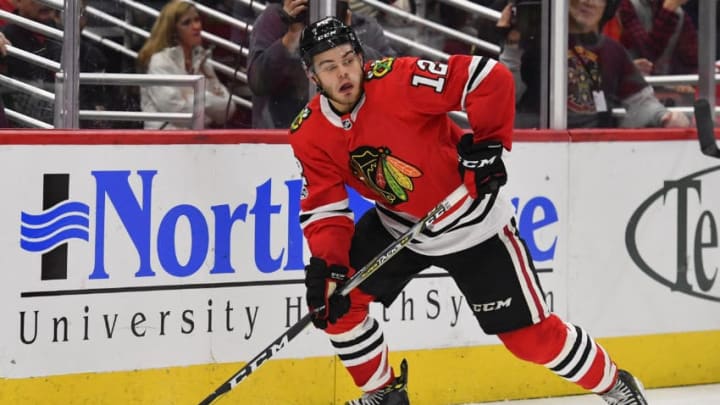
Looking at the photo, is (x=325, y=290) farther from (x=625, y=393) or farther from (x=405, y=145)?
(x=625, y=393)

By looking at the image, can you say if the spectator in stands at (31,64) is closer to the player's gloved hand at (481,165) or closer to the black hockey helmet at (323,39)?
the black hockey helmet at (323,39)

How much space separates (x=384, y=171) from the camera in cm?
353

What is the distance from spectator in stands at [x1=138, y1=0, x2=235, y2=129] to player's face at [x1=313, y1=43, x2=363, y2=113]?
0.79m

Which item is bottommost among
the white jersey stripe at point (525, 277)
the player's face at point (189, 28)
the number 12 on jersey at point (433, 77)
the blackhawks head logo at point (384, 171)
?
the white jersey stripe at point (525, 277)

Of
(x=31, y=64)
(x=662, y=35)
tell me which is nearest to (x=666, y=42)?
(x=662, y=35)

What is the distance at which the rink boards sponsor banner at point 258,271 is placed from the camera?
3832 mm

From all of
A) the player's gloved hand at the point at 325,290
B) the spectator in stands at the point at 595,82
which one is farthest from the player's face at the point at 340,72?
the spectator in stands at the point at 595,82

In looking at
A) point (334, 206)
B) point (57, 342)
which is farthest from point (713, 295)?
point (57, 342)

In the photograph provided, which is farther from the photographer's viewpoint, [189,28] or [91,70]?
[189,28]

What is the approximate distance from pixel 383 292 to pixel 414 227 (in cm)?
24

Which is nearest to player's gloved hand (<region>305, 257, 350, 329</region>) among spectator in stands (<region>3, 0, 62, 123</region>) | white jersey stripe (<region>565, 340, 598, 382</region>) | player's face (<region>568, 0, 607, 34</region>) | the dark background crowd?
white jersey stripe (<region>565, 340, 598, 382</region>)

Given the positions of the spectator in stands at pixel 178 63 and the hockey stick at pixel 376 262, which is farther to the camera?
the spectator in stands at pixel 178 63

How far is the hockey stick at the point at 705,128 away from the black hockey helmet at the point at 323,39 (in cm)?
113

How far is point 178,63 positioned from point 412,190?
974 mm
